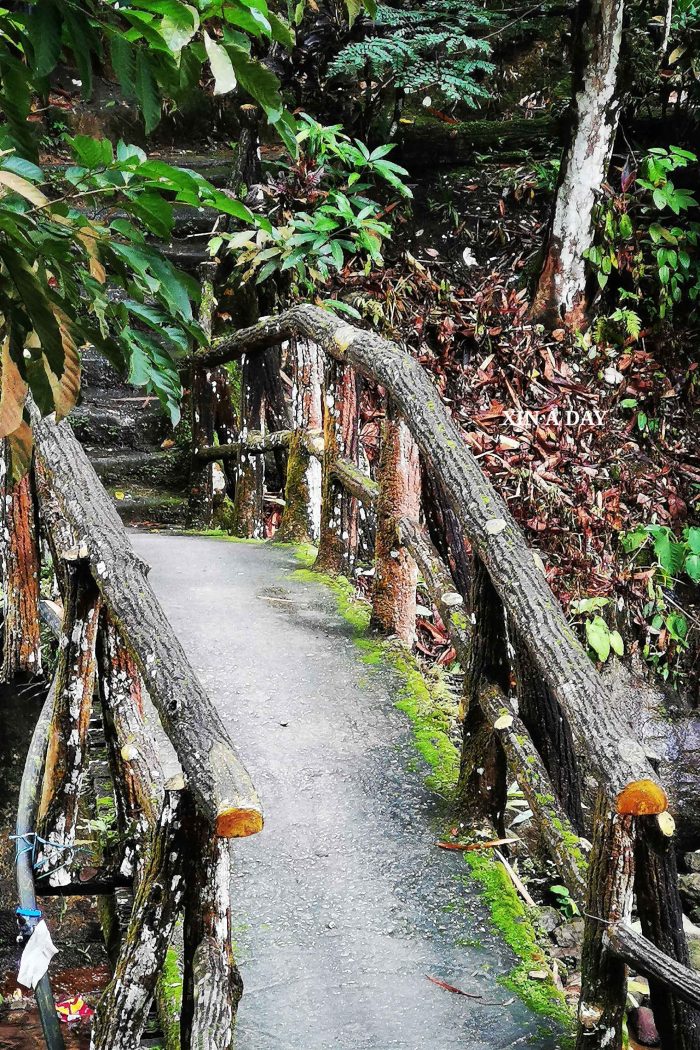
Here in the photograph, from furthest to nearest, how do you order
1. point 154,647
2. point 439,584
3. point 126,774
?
point 439,584 < point 126,774 < point 154,647

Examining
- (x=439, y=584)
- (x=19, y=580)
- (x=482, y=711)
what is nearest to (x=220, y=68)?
(x=482, y=711)

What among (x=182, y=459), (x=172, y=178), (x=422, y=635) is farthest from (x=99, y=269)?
(x=182, y=459)

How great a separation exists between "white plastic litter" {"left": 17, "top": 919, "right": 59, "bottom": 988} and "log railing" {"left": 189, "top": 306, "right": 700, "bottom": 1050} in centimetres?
119

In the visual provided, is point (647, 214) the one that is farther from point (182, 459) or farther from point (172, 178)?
point (172, 178)

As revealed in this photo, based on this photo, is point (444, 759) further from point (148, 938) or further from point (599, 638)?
point (599, 638)

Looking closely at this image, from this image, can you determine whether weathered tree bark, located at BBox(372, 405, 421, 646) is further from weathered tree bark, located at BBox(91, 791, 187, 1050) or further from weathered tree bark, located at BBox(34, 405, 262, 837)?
weathered tree bark, located at BBox(91, 791, 187, 1050)

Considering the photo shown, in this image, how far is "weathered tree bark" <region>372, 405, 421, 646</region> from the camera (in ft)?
12.5

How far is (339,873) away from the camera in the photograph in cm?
268

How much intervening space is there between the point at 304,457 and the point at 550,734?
2.89m

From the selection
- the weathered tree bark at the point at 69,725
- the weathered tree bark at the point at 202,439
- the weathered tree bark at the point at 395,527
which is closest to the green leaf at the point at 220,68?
the weathered tree bark at the point at 69,725

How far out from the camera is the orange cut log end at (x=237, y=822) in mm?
1712

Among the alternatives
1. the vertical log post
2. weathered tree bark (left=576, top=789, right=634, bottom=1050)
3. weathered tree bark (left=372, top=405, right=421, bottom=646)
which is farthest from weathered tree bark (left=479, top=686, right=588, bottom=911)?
the vertical log post

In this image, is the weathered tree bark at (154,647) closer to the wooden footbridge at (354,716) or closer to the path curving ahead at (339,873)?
the wooden footbridge at (354,716)

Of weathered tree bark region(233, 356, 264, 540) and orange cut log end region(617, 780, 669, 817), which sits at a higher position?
weathered tree bark region(233, 356, 264, 540)
